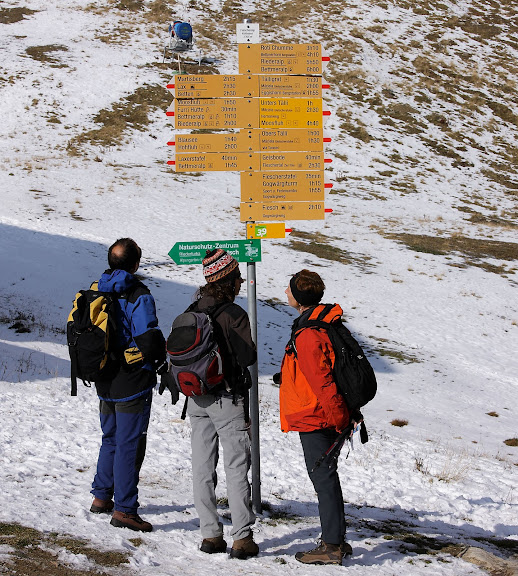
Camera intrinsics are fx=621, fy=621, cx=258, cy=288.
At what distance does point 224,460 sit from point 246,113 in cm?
299

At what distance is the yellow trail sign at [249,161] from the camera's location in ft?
18.1

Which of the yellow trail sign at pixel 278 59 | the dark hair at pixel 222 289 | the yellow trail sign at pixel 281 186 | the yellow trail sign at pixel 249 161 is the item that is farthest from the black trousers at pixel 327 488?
the yellow trail sign at pixel 278 59

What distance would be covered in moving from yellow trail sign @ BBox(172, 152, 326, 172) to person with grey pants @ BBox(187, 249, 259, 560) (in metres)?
1.30

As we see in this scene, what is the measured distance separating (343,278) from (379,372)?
18.6 feet

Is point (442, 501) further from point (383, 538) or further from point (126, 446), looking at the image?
point (126, 446)

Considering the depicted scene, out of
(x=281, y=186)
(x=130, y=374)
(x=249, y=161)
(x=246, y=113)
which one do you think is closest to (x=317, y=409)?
(x=130, y=374)

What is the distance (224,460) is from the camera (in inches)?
173

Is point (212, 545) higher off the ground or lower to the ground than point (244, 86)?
lower

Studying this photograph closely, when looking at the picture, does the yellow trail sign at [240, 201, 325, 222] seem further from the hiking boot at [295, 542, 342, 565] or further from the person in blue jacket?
the hiking boot at [295, 542, 342, 565]

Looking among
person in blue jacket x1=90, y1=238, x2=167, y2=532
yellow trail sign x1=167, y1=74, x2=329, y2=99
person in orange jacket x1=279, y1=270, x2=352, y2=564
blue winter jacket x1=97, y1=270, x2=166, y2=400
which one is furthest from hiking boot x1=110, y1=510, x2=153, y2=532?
yellow trail sign x1=167, y1=74, x2=329, y2=99

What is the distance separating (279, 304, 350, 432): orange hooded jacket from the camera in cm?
427

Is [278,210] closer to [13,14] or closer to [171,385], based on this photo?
[171,385]

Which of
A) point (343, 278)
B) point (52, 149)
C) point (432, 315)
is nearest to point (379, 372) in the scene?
point (432, 315)

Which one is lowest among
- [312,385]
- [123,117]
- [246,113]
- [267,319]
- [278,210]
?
[267,319]
